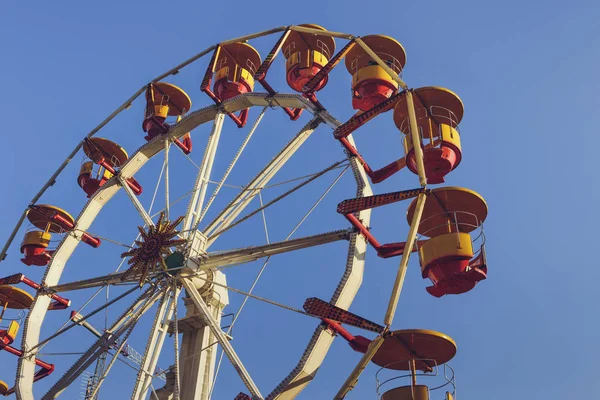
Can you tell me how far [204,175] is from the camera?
67.7 feet

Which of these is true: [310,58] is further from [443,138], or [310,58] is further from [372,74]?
[443,138]

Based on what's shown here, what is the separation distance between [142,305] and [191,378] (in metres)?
2.34

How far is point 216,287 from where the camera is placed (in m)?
19.0

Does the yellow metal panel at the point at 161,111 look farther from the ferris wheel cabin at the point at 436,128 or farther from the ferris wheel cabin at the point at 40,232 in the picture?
the ferris wheel cabin at the point at 436,128

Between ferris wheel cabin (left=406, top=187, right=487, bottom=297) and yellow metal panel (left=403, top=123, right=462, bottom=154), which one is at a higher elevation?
yellow metal panel (left=403, top=123, right=462, bottom=154)

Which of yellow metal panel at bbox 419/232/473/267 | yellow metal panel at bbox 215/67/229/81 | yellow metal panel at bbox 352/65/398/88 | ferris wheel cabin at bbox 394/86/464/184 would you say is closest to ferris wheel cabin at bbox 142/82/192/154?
yellow metal panel at bbox 215/67/229/81

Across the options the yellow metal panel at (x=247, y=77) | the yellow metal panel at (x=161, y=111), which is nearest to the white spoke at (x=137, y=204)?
the yellow metal panel at (x=161, y=111)

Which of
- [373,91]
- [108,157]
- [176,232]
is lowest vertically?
[176,232]

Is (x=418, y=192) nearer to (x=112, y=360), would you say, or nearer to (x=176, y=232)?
(x=176, y=232)

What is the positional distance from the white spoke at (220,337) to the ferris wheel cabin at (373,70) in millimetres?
5578

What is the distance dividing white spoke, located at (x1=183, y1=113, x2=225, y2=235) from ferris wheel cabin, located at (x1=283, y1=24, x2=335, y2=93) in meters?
2.00

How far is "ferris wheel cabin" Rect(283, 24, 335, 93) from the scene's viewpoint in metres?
21.3

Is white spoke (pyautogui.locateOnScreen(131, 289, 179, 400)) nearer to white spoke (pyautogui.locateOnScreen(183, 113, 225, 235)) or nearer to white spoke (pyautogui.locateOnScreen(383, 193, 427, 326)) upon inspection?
white spoke (pyautogui.locateOnScreen(183, 113, 225, 235))

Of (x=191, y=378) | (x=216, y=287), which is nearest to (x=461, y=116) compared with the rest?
(x=216, y=287)
